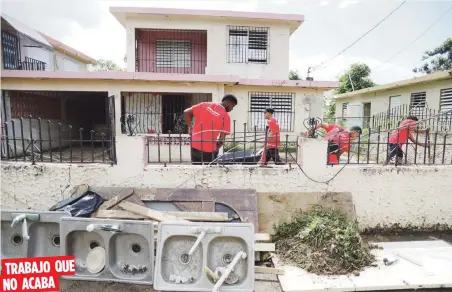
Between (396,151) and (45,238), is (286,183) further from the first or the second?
(45,238)

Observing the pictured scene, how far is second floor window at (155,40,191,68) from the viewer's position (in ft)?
41.0

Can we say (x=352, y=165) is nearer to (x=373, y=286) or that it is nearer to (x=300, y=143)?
(x=300, y=143)

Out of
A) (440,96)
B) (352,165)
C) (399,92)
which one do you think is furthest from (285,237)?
(399,92)

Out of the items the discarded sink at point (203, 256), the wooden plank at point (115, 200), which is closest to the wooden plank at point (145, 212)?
the wooden plank at point (115, 200)

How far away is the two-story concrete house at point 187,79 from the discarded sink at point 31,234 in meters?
5.76

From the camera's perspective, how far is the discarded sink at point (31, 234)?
3.16m

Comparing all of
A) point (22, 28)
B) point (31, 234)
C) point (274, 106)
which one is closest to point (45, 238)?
point (31, 234)

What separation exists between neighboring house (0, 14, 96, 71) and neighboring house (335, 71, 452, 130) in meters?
13.3

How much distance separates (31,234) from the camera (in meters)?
3.24

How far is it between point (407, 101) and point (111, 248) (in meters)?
13.8

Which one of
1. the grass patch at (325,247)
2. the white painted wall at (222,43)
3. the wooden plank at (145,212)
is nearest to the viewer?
the grass patch at (325,247)

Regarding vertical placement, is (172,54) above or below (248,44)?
below

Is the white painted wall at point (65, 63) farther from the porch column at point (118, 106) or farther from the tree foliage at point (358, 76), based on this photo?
the tree foliage at point (358, 76)

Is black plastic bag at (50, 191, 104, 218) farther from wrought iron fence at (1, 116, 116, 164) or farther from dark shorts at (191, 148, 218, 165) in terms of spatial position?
dark shorts at (191, 148, 218, 165)
